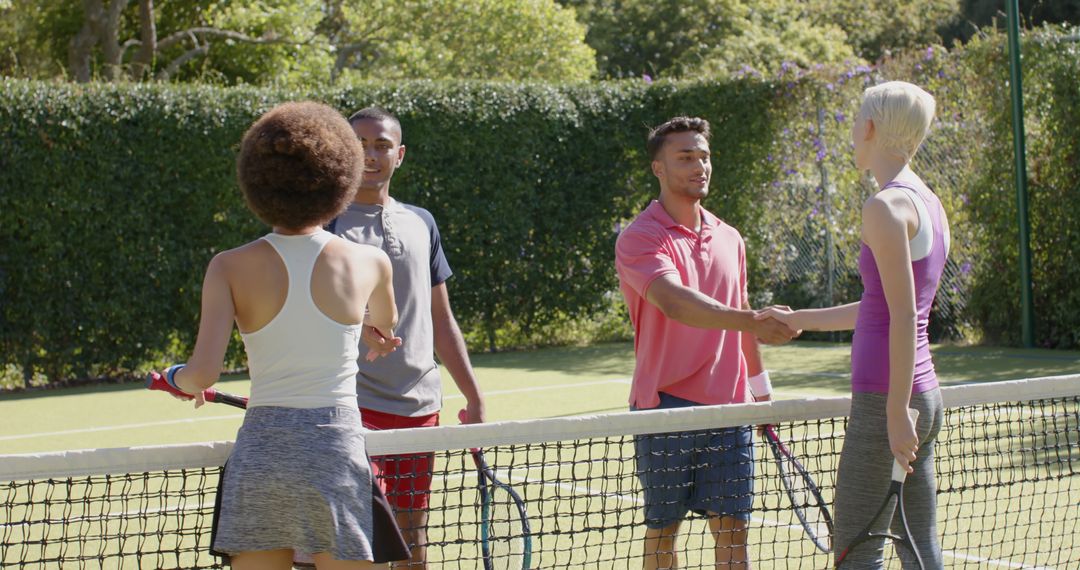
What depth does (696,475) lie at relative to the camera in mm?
4090

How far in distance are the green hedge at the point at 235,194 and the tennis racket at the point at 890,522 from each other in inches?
417

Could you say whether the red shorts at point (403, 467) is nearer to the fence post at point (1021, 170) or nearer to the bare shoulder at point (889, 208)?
the bare shoulder at point (889, 208)

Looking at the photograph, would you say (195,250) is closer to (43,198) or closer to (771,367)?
(43,198)

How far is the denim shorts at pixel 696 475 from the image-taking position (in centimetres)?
403

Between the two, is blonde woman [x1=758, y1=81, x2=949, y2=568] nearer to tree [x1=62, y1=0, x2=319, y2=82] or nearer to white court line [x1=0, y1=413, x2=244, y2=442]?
white court line [x1=0, y1=413, x2=244, y2=442]

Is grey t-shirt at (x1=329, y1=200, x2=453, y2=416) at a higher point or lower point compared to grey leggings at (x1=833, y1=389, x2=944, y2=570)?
higher

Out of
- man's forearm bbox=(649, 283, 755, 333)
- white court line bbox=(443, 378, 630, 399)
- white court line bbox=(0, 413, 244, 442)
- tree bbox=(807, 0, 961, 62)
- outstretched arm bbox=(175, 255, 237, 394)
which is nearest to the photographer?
outstretched arm bbox=(175, 255, 237, 394)

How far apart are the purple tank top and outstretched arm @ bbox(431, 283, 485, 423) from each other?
1378 millimetres

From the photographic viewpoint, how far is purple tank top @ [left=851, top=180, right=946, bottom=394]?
3.32 meters

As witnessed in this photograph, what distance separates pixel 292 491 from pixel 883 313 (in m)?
1.55

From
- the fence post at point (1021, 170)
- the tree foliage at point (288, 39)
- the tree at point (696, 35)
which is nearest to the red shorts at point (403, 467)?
the fence post at point (1021, 170)

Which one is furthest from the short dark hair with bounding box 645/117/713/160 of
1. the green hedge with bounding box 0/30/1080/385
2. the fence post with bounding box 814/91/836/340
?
the fence post with bounding box 814/91/836/340

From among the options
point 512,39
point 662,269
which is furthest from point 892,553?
point 512,39

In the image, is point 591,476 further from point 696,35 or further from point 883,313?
point 696,35
